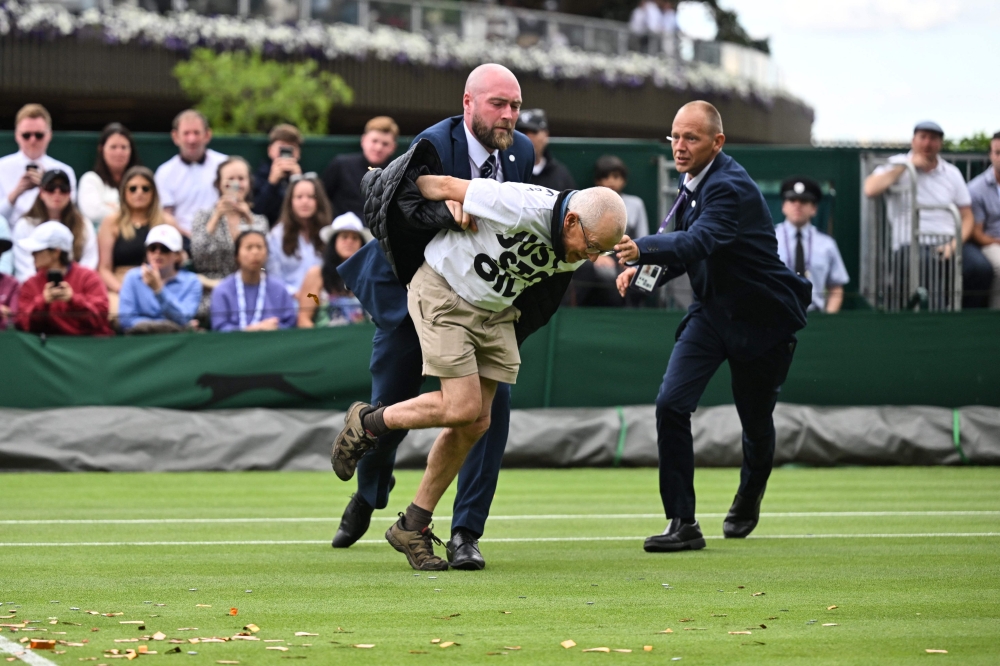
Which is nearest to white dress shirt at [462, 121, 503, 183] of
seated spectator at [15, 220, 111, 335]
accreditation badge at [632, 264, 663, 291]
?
accreditation badge at [632, 264, 663, 291]

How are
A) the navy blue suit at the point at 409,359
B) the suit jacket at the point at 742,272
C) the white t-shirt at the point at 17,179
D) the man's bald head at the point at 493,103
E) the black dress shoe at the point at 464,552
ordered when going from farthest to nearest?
the white t-shirt at the point at 17,179
the suit jacket at the point at 742,272
the navy blue suit at the point at 409,359
the black dress shoe at the point at 464,552
the man's bald head at the point at 493,103

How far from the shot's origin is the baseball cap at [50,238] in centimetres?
1239

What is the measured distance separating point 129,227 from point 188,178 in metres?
0.98

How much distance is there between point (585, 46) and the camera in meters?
35.8

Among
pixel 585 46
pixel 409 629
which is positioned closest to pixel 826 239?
pixel 409 629

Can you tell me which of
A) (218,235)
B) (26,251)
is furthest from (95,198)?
(218,235)

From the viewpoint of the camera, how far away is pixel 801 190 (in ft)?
46.2

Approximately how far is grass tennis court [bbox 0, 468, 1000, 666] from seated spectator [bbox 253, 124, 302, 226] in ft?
14.4

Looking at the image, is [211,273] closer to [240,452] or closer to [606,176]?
[240,452]

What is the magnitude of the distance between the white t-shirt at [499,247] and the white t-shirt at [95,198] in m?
7.86

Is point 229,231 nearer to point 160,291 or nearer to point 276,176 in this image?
point 160,291

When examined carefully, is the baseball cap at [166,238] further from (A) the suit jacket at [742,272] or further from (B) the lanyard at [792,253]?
(A) the suit jacket at [742,272]

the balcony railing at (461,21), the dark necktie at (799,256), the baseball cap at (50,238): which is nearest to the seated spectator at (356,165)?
the baseball cap at (50,238)

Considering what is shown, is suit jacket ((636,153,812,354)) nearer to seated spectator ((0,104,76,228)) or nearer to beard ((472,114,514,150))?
beard ((472,114,514,150))
